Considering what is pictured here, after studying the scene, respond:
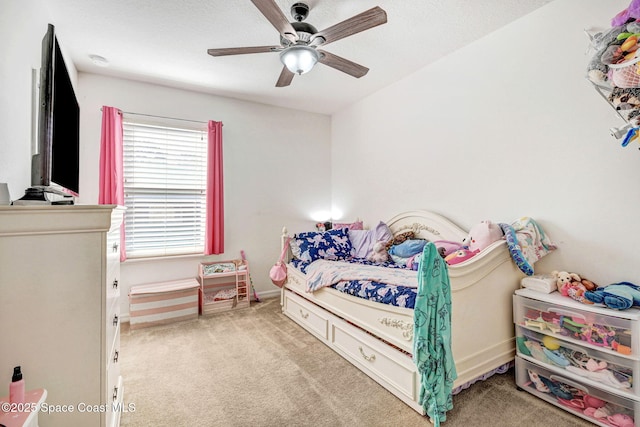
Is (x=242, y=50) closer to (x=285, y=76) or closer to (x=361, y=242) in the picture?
(x=285, y=76)

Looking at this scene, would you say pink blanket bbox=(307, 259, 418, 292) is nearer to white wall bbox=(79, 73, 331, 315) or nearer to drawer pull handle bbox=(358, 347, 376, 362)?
drawer pull handle bbox=(358, 347, 376, 362)

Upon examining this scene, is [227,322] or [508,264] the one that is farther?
[227,322]

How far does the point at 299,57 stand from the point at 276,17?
38 cm

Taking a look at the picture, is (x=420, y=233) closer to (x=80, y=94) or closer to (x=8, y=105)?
(x=8, y=105)

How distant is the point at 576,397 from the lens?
5.43 feet

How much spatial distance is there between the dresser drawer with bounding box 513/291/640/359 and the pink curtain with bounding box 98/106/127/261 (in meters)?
3.59

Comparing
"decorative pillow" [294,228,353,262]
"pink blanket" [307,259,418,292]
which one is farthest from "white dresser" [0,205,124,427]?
"decorative pillow" [294,228,353,262]

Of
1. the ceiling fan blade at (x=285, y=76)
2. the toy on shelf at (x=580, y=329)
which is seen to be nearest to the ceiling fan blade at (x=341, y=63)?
the ceiling fan blade at (x=285, y=76)

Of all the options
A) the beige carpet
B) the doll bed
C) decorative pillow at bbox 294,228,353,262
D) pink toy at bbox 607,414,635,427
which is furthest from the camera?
decorative pillow at bbox 294,228,353,262

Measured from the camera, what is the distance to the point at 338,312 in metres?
2.34

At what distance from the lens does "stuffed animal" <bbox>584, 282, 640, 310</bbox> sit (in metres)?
1.51

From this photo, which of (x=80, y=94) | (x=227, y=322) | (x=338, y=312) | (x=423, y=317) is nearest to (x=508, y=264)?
(x=423, y=317)

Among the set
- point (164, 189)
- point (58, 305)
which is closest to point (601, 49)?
point (58, 305)

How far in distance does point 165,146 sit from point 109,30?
4.10 ft
